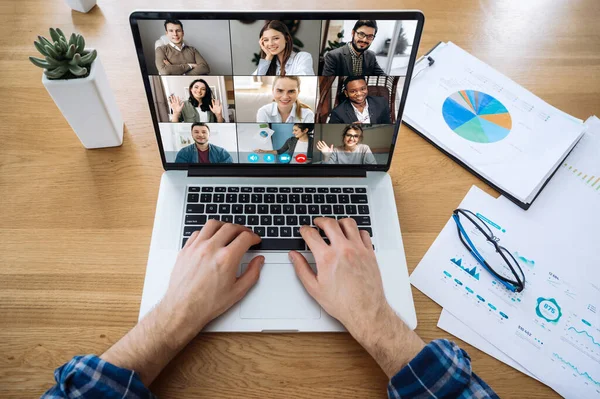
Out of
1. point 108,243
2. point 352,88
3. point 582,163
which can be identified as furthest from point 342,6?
point 108,243

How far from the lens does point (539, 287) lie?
0.74 meters

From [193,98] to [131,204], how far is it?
0.24 meters

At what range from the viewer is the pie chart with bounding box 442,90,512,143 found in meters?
0.91

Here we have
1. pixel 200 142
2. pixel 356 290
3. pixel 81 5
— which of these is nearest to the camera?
pixel 356 290

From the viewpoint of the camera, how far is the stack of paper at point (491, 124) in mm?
856

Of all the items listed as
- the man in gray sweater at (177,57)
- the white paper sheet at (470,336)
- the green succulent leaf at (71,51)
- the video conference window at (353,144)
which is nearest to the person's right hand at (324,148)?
the video conference window at (353,144)

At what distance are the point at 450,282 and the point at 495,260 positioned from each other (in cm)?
9

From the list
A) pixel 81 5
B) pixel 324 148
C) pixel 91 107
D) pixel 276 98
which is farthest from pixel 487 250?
pixel 81 5

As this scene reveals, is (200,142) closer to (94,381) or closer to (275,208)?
(275,208)

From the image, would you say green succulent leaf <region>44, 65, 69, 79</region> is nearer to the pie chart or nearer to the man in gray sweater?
the man in gray sweater

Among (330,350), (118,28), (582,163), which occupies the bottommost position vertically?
(330,350)

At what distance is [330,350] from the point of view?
0.68 m

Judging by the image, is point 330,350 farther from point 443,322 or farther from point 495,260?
point 495,260

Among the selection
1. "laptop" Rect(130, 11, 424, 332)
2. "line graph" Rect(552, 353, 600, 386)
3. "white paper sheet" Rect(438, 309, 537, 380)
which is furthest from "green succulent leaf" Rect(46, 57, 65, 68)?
"line graph" Rect(552, 353, 600, 386)
